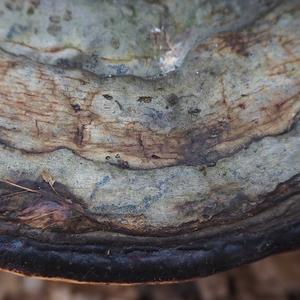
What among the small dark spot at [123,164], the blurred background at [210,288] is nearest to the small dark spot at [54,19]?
the small dark spot at [123,164]

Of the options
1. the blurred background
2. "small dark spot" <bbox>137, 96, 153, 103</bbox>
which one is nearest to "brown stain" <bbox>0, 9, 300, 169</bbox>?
"small dark spot" <bbox>137, 96, 153, 103</bbox>

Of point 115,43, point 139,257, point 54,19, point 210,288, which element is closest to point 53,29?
point 54,19

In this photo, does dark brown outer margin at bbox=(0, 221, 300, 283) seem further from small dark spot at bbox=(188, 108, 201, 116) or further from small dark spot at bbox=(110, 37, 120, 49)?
small dark spot at bbox=(110, 37, 120, 49)

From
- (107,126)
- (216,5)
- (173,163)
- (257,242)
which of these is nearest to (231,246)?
(257,242)

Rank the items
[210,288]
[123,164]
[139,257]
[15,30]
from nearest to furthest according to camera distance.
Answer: [139,257]
[123,164]
[15,30]
[210,288]

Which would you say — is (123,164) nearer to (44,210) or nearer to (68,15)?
(44,210)

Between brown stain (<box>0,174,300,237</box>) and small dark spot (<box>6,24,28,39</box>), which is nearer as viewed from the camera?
brown stain (<box>0,174,300,237</box>)
